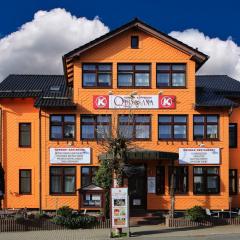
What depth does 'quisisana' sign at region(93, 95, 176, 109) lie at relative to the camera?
99.1 feet

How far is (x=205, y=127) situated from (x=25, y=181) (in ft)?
34.3

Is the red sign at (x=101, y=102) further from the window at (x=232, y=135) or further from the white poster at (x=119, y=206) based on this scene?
the white poster at (x=119, y=206)

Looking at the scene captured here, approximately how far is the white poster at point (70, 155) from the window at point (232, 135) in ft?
27.7

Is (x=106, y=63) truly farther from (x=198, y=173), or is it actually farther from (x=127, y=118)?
(x=198, y=173)

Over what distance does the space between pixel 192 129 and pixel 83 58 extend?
7.00 meters

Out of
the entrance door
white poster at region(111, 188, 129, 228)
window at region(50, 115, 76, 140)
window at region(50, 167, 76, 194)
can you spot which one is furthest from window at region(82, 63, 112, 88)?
white poster at region(111, 188, 129, 228)

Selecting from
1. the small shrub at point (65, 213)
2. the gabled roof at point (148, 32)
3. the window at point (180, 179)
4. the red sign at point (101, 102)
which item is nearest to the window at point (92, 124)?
the red sign at point (101, 102)

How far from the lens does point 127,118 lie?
98.6 feet

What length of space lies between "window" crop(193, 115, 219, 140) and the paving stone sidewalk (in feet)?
21.7

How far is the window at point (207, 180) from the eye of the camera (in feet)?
100

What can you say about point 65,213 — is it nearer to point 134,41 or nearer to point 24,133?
point 24,133

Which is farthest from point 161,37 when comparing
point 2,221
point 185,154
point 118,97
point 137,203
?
point 2,221

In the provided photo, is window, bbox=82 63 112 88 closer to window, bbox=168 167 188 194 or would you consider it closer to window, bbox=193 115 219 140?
window, bbox=193 115 219 140

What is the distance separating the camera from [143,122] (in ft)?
99.7
